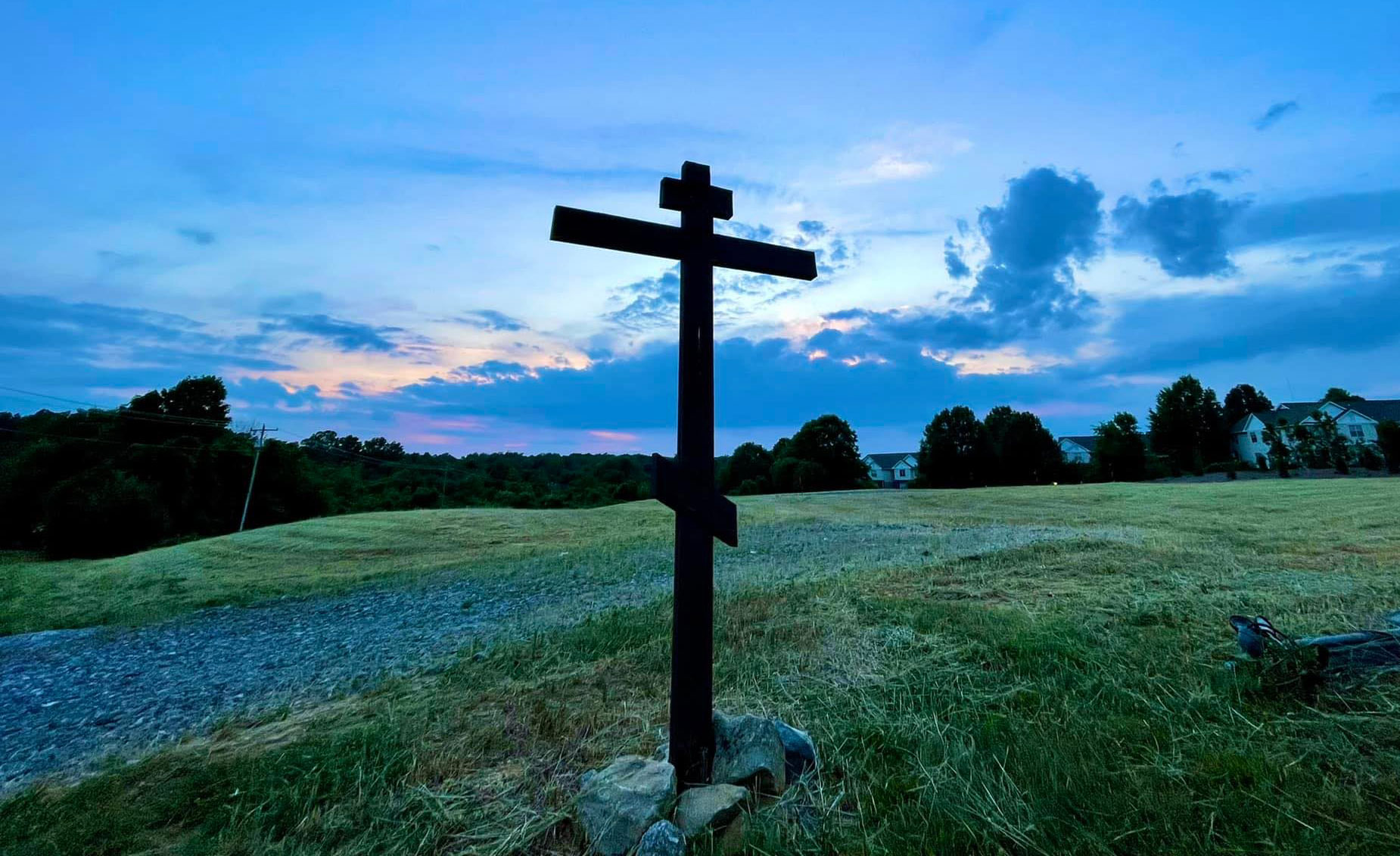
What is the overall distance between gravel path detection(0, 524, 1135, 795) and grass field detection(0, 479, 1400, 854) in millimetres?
871

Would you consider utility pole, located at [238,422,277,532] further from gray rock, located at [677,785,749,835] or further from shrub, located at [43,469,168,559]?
gray rock, located at [677,785,749,835]

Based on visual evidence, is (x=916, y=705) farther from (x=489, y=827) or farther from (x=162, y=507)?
(x=162, y=507)

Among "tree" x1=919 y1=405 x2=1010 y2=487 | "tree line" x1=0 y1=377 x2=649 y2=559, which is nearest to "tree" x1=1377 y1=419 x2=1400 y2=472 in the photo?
"tree" x1=919 y1=405 x2=1010 y2=487

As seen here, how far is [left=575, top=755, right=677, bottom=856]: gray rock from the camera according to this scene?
102 inches

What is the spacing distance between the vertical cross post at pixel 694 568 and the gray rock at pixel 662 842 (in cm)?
65

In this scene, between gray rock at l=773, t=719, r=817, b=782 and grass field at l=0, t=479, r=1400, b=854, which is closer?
grass field at l=0, t=479, r=1400, b=854

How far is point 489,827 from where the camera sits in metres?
2.76

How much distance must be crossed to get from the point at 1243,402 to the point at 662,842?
95635 millimetres

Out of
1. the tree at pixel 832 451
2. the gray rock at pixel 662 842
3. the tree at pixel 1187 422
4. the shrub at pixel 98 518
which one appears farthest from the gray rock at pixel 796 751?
the tree at pixel 1187 422

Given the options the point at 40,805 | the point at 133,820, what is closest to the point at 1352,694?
the point at 133,820

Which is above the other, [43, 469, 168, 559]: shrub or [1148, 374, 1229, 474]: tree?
[1148, 374, 1229, 474]: tree

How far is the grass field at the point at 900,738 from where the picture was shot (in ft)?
8.27

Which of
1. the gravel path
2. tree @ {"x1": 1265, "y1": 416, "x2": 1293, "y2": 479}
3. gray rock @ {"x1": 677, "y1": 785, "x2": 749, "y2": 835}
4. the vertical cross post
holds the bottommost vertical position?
the gravel path

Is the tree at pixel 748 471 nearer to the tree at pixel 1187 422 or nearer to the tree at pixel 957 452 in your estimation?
the tree at pixel 957 452
